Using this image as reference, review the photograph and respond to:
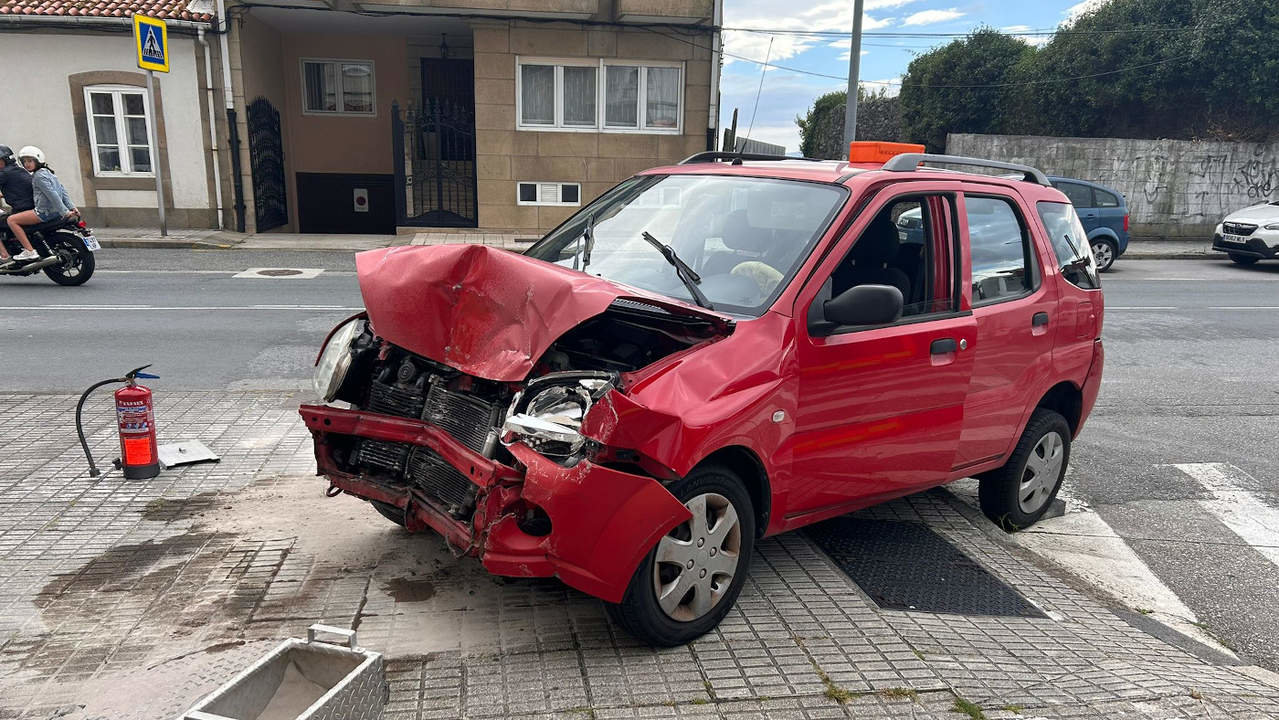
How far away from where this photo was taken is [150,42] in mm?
17359

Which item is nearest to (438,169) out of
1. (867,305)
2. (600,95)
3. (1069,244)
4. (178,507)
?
(600,95)

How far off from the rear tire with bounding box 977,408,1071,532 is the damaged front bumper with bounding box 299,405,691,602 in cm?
269

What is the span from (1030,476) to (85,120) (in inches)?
810

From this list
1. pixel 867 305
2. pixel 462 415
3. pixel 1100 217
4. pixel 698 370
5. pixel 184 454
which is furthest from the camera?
pixel 1100 217

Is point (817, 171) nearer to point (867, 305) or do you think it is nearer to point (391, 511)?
point (867, 305)

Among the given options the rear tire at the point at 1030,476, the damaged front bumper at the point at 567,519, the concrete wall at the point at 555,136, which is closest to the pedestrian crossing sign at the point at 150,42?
the concrete wall at the point at 555,136

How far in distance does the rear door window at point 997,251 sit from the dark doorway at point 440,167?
17.8 m

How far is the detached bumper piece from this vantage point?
19625 mm

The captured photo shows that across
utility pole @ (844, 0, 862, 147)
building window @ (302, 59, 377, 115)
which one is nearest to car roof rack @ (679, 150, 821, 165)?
utility pole @ (844, 0, 862, 147)

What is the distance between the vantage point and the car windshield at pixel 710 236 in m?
4.15

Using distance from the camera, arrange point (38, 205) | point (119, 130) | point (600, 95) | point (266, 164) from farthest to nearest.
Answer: point (266, 164), point (600, 95), point (119, 130), point (38, 205)

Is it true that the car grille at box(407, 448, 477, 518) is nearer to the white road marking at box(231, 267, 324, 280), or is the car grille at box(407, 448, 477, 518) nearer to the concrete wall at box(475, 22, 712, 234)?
the white road marking at box(231, 267, 324, 280)

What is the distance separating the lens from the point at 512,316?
3623 mm

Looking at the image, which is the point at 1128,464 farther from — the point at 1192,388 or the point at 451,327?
the point at 451,327
